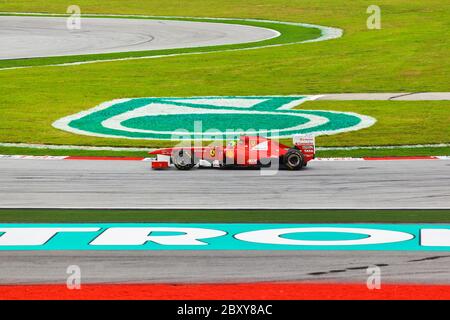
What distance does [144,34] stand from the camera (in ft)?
239

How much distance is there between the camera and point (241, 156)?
29.3m

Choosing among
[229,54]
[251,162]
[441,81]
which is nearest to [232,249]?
[251,162]

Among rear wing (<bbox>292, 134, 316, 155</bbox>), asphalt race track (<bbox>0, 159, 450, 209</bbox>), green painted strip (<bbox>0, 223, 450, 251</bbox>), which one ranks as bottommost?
asphalt race track (<bbox>0, 159, 450, 209</bbox>)

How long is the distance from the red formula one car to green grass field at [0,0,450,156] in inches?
153

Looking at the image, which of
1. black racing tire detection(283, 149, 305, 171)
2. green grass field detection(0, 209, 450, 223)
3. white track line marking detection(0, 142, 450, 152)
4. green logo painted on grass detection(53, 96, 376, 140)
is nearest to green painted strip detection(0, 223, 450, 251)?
green grass field detection(0, 209, 450, 223)

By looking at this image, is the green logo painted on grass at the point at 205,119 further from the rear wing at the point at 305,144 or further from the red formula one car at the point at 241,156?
the rear wing at the point at 305,144

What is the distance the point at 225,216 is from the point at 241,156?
7.36 metres

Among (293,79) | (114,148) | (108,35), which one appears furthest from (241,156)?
(108,35)

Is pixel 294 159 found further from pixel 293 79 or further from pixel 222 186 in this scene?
pixel 293 79

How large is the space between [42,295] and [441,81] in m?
38.1

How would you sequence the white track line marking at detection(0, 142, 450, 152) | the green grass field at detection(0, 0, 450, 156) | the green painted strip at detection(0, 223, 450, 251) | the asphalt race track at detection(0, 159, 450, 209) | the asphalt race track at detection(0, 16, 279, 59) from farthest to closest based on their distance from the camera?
the asphalt race track at detection(0, 16, 279, 59), the green grass field at detection(0, 0, 450, 156), the white track line marking at detection(0, 142, 450, 152), the asphalt race track at detection(0, 159, 450, 209), the green painted strip at detection(0, 223, 450, 251)

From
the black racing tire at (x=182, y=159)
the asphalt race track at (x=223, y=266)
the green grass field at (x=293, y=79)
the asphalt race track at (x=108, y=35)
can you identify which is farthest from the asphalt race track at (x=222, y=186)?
the asphalt race track at (x=108, y=35)

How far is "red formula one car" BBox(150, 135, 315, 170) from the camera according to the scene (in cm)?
2928

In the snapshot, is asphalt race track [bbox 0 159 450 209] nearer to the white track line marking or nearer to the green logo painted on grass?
the white track line marking
